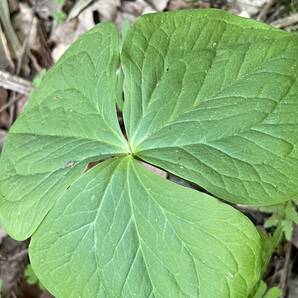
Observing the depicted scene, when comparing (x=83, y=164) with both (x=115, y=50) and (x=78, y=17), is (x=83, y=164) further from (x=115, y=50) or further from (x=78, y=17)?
(x=78, y=17)

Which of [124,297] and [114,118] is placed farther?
[114,118]

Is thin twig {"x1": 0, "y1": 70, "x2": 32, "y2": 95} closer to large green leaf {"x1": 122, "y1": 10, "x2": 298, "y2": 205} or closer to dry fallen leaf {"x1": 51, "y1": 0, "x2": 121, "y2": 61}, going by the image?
dry fallen leaf {"x1": 51, "y1": 0, "x2": 121, "y2": 61}

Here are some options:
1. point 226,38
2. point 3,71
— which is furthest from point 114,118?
point 3,71

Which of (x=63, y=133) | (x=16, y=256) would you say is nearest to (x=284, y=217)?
(x=63, y=133)

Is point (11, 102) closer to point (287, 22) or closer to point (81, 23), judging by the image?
point (81, 23)

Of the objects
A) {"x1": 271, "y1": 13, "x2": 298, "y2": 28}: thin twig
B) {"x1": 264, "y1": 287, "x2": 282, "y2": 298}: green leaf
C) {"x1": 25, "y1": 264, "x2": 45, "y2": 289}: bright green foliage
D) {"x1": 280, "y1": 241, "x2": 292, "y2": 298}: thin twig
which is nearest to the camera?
{"x1": 264, "y1": 287, "x2": 282, "y2": 298}: green leaf

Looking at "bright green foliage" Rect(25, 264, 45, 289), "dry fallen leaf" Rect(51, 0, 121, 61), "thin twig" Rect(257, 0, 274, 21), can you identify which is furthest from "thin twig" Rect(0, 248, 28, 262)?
"thin twig" Rect(257, 0, 274, 21)
